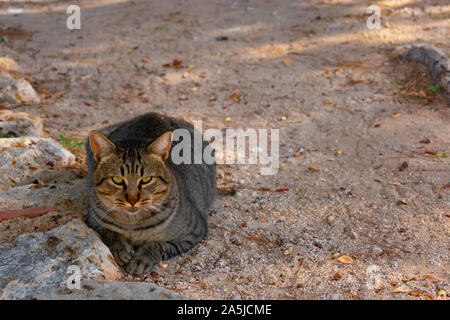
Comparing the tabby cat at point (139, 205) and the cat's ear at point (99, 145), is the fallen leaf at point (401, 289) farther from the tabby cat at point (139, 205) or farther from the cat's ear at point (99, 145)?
the cat's ear at point (99, 145)

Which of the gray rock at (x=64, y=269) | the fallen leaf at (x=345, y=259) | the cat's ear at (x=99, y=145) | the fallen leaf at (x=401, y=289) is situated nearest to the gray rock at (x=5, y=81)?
the cat's ear at (x=99, y=145)

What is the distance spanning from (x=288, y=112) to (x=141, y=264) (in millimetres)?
3469

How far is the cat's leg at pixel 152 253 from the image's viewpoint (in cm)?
321

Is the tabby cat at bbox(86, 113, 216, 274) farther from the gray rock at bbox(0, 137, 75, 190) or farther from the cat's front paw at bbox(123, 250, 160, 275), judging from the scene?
the gray rock at bbox(0, 137, 75, 190)

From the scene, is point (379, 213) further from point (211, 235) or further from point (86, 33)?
point (86, 33)

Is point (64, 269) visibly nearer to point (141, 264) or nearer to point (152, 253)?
point (141, 264)

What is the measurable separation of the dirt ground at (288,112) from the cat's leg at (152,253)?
0.08m

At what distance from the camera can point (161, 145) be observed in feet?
10.9

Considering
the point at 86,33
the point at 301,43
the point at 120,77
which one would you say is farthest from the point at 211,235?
the point at 86,33

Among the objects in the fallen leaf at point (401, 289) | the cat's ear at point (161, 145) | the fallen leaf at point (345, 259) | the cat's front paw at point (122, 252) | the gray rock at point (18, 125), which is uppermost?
the cat's ear at point (161, 145)

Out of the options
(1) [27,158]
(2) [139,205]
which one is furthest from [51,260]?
(1) [27,158]

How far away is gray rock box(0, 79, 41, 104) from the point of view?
Answer: 6.00 meters

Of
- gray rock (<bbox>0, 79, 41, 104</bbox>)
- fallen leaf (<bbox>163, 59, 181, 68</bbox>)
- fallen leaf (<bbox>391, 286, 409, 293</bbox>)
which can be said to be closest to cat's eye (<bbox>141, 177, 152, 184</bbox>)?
fallen leaf (<bbox>391, 286, 409, 293</bbox>)

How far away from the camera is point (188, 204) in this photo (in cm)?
375
